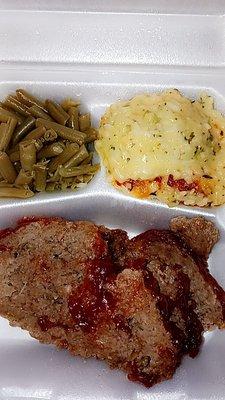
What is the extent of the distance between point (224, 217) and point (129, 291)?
0.81m

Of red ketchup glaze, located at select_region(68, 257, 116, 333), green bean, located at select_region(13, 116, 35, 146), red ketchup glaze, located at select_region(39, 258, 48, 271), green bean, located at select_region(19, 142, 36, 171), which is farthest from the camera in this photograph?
green bean, located at select_region(13, 116, 35, 146)

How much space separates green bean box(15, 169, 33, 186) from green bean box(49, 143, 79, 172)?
142 millimetres

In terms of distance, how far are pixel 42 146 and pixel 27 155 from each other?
5.1 inches

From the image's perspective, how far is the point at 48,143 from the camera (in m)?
3.55

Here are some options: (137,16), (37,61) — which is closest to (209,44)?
(137,16)

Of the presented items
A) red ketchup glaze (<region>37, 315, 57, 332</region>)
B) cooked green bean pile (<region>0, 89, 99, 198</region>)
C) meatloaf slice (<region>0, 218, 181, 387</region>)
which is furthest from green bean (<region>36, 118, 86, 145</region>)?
red ketchup glaze (<region>37, 315, 57, 332</region>)

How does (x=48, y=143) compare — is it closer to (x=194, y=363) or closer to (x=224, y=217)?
(x=224, y=217)

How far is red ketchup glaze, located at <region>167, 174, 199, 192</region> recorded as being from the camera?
348cm

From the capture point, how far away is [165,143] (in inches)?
136

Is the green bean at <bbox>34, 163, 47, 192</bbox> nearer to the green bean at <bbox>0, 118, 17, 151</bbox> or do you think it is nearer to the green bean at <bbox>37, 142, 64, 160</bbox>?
the green bean at <bbox>37, 142, 64, 160</bbox>

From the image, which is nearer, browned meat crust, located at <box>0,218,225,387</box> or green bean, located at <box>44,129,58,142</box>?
browned meat crust, located at <box>0,218,225,387</box>

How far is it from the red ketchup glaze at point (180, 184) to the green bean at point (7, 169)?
892mm

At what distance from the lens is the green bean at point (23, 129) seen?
3539mm

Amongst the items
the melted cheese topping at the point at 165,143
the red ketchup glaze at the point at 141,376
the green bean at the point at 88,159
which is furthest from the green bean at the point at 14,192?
the red ketchup glaze at the point at 141,376
